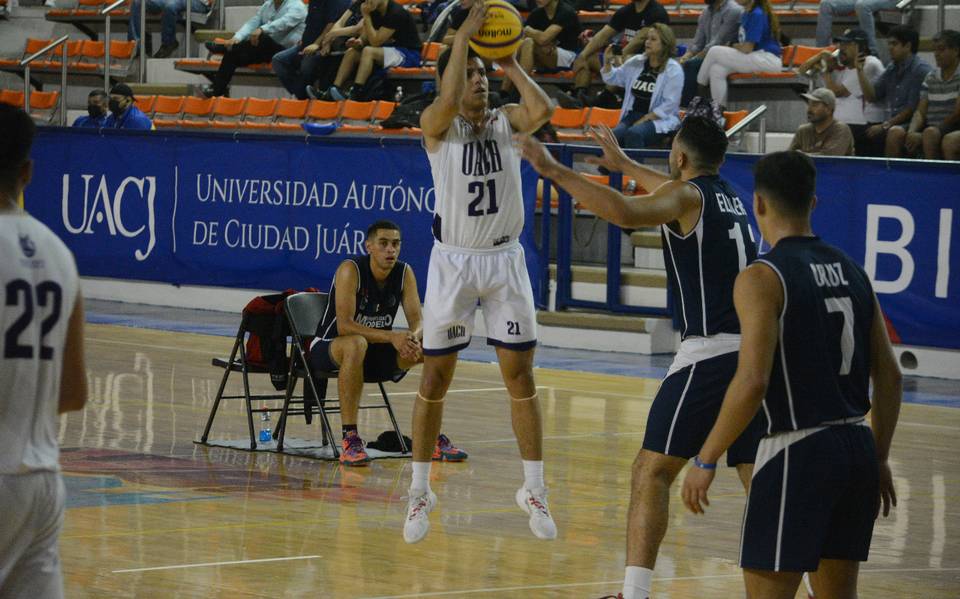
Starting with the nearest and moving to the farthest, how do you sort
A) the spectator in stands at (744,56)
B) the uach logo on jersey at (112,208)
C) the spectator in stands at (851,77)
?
1. the spectator in stands at (851,77)
2. the spectator in stands at (744,56)
3. the uach logo on jersey at (112,208)

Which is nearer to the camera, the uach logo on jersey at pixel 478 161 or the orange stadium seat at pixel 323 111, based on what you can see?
the uach logo on jersey at pixel 478 161

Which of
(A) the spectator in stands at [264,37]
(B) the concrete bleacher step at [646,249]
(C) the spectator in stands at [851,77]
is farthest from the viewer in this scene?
(A) the spectator in stands at [264,37]

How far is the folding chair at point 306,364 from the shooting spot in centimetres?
1034

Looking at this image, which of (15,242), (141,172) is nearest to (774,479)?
(15,242)

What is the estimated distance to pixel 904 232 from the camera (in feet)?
47.0

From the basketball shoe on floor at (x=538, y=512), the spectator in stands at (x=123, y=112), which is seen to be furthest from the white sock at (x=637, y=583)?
the spectator in stands at (x=123, y=112)

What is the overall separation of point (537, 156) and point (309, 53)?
53.4 ft

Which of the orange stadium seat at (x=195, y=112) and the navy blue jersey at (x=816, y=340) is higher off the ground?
the navy blue jersey at (x=816, y=340)

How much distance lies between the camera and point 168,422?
11.6 metres

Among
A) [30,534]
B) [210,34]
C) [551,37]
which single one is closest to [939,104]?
[551,37]

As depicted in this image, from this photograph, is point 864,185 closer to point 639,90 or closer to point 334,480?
point 639,90

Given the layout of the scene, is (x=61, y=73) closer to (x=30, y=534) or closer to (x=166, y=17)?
(x=166, y=17)

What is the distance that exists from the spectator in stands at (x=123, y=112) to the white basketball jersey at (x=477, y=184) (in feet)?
41.0

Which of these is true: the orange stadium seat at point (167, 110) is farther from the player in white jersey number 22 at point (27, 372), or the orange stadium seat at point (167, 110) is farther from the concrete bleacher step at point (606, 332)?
the player in white jersey number 22 at point (27, 372)
